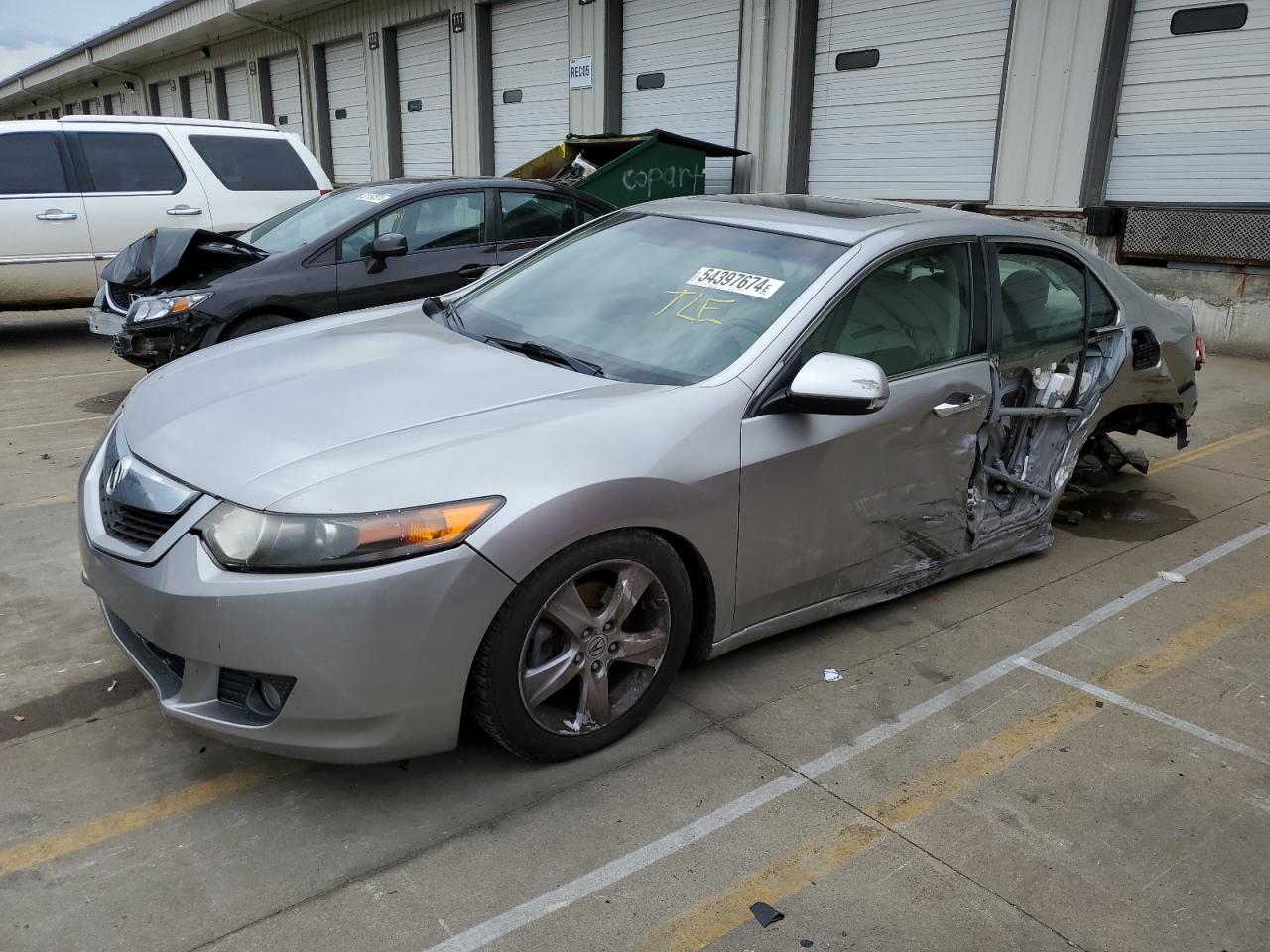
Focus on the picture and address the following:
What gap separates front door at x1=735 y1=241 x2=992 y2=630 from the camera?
3092 mm

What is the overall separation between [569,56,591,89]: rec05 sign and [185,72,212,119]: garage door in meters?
16.5

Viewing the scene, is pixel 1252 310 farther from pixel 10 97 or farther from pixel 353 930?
pixel 10 97

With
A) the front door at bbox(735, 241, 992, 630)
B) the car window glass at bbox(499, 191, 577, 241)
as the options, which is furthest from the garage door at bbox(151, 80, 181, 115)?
the front door at bbox(735, 241, 992, 630)

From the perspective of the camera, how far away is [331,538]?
2363 mm

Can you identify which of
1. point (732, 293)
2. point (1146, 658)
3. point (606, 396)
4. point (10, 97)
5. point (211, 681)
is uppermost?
point (10, 97)

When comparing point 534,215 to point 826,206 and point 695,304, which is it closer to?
point 826,206

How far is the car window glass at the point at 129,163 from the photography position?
8875 mm

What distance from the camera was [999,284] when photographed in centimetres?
386

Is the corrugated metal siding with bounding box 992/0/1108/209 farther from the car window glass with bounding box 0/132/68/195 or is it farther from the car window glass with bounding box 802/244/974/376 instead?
the car window glass with bounding box 0/132/68/195

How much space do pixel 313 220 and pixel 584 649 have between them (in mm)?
5614

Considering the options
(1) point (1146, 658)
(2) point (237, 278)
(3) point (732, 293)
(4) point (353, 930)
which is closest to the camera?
(4) point (353, 930)

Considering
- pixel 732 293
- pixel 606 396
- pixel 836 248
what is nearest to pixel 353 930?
pixel 606 396

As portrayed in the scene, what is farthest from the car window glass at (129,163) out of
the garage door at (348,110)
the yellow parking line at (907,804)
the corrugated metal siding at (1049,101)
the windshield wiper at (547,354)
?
the garage door at (348,110)

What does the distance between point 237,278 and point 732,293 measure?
4435mm
